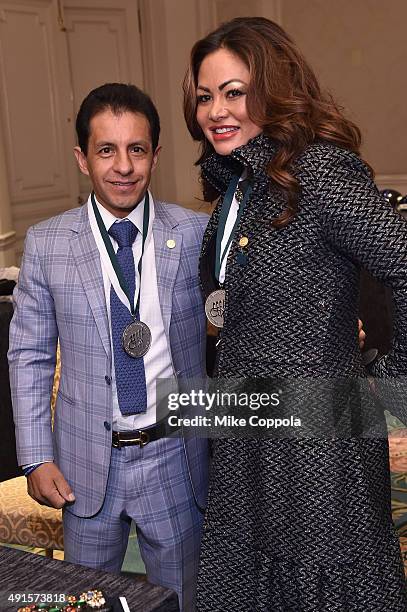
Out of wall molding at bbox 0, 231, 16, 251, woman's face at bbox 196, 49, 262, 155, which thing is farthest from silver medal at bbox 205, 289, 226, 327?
wall molding at bbox 0, 231, 16, 251

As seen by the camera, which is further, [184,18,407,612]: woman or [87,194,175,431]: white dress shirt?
[87,194,175,431]: white dress shirt

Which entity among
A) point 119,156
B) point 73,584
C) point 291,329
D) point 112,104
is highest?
point 112,104

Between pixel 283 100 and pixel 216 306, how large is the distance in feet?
1.43

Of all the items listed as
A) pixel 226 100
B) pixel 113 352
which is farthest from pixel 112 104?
pixel 113 352

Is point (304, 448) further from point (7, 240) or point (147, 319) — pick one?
point (7, 240)

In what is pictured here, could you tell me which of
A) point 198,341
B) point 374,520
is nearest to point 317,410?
point 374,520

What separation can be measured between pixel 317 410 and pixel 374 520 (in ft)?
0.79

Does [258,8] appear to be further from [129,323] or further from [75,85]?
[129,323]

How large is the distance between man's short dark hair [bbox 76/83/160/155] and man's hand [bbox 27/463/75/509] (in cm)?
73

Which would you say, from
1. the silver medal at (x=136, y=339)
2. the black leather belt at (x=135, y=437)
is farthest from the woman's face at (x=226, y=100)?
the black leather belt at (x=135, y=437)

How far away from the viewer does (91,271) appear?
1.93m

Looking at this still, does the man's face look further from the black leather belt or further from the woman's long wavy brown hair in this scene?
the black leather belt

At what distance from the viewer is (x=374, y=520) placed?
1.70 m

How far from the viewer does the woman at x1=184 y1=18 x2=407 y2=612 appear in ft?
5.37
